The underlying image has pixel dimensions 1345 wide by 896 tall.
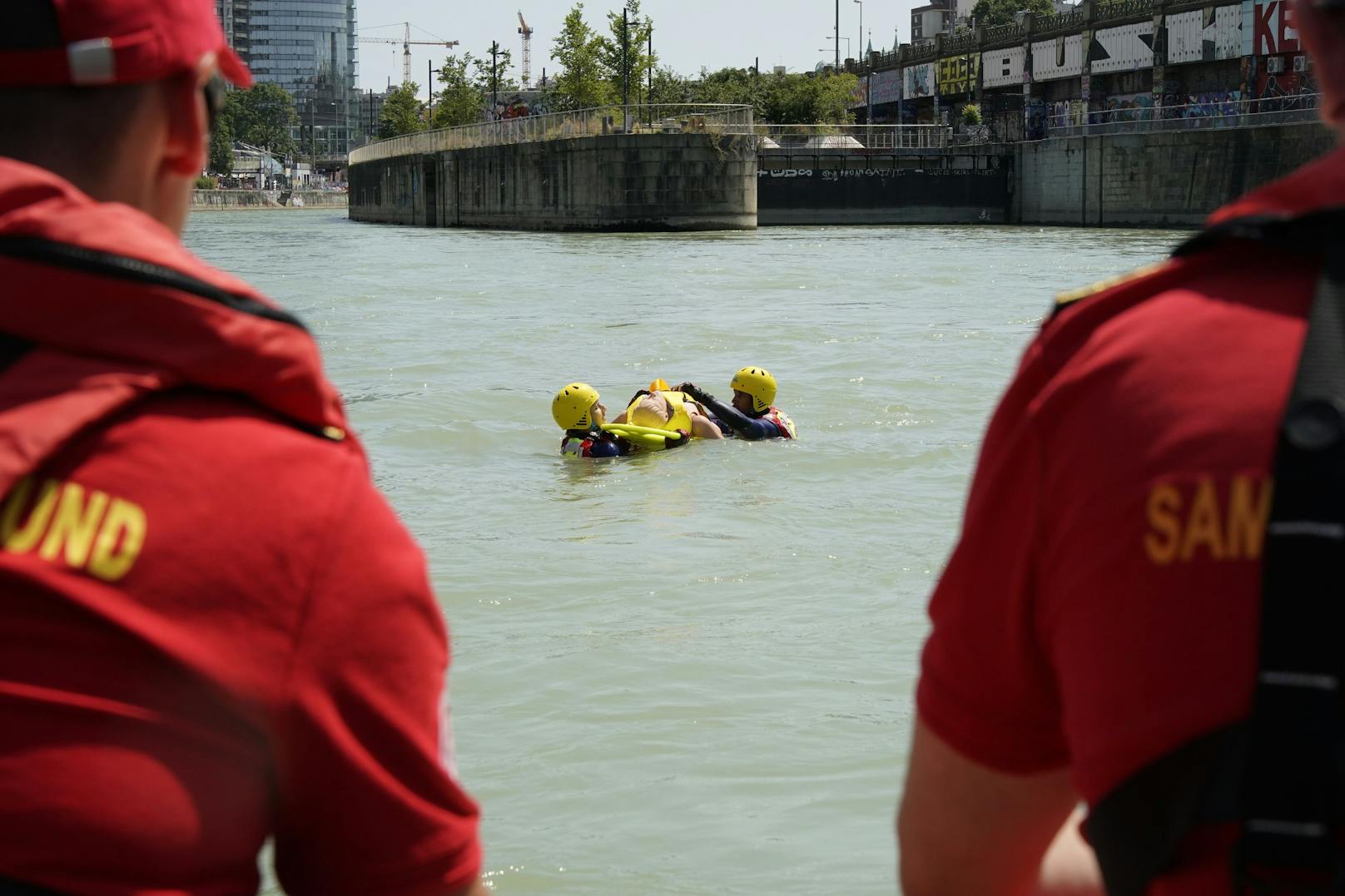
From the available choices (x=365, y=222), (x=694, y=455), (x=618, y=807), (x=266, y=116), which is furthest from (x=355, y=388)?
(x=266, y=116)

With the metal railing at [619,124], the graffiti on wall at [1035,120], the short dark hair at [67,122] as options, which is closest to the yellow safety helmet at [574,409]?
the short dark hair at [67,122]

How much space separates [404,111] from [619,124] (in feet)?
197

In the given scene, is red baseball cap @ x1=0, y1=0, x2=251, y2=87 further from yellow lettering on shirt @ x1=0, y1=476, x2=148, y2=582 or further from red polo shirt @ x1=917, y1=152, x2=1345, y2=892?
red polo shirt @ x1=917, y1=152, x2=1345, y2=892

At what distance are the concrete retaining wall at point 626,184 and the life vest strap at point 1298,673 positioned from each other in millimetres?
55972

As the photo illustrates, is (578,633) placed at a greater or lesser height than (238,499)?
lesser

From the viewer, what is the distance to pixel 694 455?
12594mm

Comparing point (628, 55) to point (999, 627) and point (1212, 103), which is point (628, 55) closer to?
point (1212, 103)

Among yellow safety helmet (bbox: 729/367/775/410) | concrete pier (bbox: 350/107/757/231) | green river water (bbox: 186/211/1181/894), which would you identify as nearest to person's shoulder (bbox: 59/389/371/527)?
green river water (bbox: 186/211/1181/894)

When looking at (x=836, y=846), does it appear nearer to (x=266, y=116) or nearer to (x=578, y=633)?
(x=578, y=633)

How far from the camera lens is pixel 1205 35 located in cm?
6219

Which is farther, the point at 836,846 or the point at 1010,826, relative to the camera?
the point at 836,846

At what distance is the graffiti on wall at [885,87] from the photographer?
3620 inches

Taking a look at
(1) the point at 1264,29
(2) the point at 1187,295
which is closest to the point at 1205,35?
(1) the point at 1264,29

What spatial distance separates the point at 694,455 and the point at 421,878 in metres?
11.1
